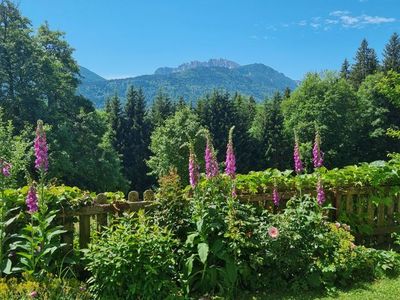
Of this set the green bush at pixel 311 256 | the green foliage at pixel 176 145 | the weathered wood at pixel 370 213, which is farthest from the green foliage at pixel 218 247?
the green foliage at pixel 176 145

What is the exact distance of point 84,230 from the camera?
594 centimetres

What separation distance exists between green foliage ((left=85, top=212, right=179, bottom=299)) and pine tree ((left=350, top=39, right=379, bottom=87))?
5899 centimetres

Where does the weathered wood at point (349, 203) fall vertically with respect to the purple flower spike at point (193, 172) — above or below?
below

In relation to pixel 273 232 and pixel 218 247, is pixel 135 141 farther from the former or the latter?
pixel 218 247

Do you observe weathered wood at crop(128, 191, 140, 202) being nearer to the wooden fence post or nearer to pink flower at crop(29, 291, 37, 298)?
the wooden fence post

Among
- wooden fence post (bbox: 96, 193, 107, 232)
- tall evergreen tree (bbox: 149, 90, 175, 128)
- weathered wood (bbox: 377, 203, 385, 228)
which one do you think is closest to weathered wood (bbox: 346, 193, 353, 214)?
weathered wood (bbox: 377, 203, 385, 228)

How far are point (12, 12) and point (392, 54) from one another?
49675mm

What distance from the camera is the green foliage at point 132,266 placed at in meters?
4.90

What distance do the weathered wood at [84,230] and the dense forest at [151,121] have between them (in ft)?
43.5

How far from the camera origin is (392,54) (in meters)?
61.0

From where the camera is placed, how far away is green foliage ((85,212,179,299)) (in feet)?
16.1

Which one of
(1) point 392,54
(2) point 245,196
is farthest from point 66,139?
(1) point 392,54

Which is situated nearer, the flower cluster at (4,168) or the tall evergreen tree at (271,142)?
the flower cluster at (4,168)

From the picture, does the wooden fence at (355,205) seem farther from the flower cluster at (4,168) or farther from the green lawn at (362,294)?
the green lawn at (362,294)
